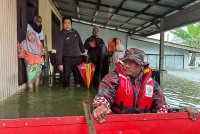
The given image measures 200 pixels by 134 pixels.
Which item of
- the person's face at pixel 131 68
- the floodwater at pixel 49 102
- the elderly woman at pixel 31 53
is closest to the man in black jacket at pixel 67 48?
the elderly woman at pixel 31 53

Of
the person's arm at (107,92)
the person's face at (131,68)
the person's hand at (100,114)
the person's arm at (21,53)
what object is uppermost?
the person's arm at (21,53)

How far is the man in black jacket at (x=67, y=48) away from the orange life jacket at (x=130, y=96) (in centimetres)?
375

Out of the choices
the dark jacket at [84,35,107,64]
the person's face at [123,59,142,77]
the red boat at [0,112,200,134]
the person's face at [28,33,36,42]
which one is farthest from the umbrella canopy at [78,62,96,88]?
the red boat at [0,112,200,134]

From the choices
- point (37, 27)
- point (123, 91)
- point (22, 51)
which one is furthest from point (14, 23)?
point (123, 91)

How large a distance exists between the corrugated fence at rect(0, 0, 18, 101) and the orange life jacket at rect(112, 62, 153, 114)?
3.20m

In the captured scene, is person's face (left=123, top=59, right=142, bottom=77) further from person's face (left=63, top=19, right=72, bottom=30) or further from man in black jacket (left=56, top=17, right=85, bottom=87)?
person's face (left=63, top=19, right=72, bottom=30)

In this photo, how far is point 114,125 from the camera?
1792 millimetres

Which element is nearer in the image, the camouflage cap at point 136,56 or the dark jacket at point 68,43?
the camouflage cap at point 136,56

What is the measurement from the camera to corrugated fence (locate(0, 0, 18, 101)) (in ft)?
16.0

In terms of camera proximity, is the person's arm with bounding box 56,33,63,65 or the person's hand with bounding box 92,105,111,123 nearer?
the person's hand with bounding box 92,105,111,123

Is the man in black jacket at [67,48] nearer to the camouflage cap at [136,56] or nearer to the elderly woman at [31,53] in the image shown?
the elderly woman at [31,53]

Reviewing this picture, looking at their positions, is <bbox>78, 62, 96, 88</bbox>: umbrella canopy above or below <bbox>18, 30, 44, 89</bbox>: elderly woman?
below

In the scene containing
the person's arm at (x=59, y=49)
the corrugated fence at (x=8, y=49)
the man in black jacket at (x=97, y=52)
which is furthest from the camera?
the man in black jacket at (x=97, y=52)

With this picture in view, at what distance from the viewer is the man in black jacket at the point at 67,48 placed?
230 inches
